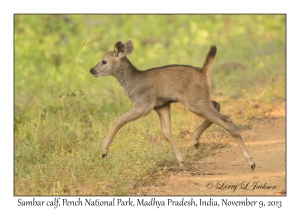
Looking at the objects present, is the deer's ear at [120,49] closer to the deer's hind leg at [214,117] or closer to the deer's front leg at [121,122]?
the deer's front leg at [121,122]

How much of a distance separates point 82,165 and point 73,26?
12.0 m

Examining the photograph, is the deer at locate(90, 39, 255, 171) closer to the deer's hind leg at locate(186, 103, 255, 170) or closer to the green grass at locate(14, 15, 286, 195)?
the deer's hind leg at locate(186, 103, 255, 170)

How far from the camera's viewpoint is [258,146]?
31.4 ft

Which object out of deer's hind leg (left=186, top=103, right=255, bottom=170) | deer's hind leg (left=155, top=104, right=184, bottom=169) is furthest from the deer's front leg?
deer's hind leg (left=186, top=103, right=255, bottom=170)

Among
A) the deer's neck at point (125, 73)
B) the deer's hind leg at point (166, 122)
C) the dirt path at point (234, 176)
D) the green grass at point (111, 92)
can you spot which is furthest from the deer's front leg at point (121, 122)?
the dirt path at point (234, 176)

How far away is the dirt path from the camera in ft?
23.8

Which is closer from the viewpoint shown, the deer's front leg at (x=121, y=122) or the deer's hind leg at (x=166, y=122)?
the deer's front leg at (x=121, y=122)

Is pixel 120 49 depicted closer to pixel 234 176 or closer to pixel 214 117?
pixel 214 117

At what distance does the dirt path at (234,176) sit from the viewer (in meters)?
7.26

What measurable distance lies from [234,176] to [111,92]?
5060mm

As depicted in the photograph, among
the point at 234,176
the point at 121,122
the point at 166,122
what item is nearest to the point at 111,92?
the point at 166,122

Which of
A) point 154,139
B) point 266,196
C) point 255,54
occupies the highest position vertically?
point 255,54

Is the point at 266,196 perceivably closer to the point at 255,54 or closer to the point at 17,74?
the point at 17,74

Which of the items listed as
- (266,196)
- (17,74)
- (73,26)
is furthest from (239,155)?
(73,26)
